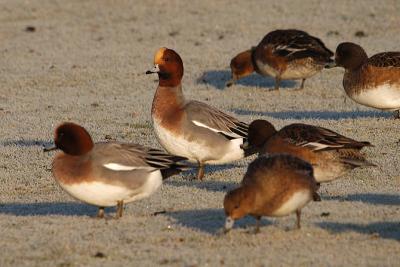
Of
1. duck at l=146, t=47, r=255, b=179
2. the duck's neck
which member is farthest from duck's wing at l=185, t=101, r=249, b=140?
the duck's neck

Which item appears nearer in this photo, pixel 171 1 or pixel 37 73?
pixel 37 73

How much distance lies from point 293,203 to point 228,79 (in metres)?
10.1

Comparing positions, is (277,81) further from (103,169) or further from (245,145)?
(103,169)

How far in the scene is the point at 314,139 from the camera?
921 centimetres

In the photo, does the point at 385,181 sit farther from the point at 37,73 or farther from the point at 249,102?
the point at 37,73

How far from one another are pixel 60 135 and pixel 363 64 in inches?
234

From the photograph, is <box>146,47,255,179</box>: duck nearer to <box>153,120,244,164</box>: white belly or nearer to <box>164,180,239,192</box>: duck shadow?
<box>153,120,244,164</box>: white belly

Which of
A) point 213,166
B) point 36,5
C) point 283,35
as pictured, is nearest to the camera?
point 213,166

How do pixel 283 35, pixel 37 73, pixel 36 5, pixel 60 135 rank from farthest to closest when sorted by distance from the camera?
pixel 36 5 < pixel 37 73 < pixel 283 35 < pixel 60 135

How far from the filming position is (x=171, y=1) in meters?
23.9

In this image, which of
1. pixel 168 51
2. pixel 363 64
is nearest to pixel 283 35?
pixel 363 64

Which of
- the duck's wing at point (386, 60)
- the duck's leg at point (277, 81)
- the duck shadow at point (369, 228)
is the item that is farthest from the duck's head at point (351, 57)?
the duck shadow at point (369, 228)

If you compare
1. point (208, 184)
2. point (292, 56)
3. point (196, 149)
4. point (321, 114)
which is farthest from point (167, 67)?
point (292, 56)

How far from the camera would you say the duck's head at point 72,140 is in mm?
8516
